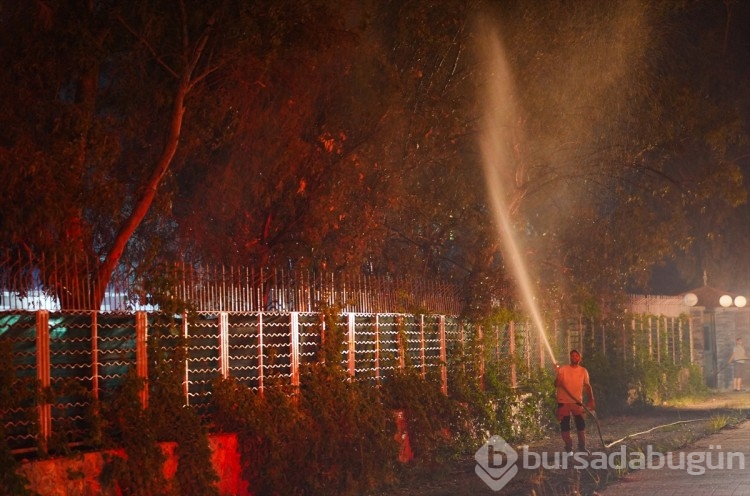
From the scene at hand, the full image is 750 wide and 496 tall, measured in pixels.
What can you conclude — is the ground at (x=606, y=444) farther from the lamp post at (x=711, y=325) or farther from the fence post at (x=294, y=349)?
the lamp post at (x=711, y=325)

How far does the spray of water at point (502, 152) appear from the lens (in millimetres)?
19531

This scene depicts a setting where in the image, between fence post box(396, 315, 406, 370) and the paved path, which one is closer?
the paved path

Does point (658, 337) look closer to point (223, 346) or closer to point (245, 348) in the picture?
point (245, 348)

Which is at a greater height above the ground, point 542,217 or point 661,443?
point 542,217

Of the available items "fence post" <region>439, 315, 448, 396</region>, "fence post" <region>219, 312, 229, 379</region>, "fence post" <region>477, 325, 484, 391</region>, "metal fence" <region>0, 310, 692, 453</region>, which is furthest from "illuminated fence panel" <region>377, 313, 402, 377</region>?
"fence post" <region>219, 312, 229, 379</region>

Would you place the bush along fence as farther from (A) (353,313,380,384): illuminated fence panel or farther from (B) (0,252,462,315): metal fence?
(B) (0,252,462,315): metal fence

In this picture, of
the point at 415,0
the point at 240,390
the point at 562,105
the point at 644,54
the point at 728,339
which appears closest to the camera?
the point at 240,390

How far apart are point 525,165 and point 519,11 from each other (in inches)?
155

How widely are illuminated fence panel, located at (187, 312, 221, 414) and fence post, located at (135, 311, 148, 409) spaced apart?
677 mm

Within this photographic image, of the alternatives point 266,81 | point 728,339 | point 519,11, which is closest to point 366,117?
point 266,81

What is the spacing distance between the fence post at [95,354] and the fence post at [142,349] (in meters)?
0.48

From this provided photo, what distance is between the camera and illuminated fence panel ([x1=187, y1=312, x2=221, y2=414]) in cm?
1227

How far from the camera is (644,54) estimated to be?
901 inches

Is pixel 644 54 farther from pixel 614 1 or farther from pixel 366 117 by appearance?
pixel 366 117
